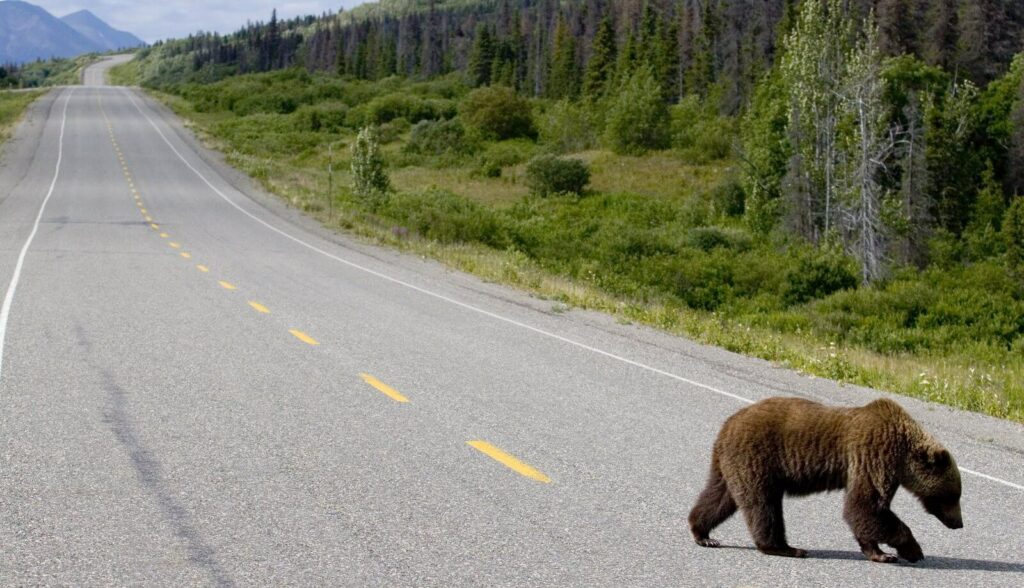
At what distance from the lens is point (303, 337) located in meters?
13.0

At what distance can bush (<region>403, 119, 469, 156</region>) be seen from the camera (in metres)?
78.9

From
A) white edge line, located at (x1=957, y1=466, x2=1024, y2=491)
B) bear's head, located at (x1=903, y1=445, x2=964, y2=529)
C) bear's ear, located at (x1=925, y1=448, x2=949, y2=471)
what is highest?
bear's ear, located at (x1=925, y1=448, x2=949, y2=471)

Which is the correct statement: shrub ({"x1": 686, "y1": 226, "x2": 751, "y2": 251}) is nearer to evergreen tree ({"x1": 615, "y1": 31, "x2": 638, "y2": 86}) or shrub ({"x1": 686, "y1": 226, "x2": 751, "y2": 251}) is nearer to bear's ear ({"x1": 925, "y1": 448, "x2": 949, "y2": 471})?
bear's ear ({"x1": 925, "y1": 448, "x2": 949, "y2": 471})

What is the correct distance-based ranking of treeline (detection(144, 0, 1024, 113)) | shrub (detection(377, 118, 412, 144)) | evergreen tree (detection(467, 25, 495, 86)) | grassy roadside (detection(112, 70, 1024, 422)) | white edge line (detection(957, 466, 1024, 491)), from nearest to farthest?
Answer: 1. white edge line (detection(957, 466, 1024, 491))
2. grassy roadside (detection(112, 70, 1024, 422))
3. treeline (detection(144, 0, 1024, 113))
4. shrub (detection(377, 118, 412, 144))
5. evergreen tree (detection(467, 25, 495, 86))

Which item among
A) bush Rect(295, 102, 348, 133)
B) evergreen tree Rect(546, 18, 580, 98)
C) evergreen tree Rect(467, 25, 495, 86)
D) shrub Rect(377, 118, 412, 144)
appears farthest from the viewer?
→ evergreen tree Rect(467, 25, 495, 86)

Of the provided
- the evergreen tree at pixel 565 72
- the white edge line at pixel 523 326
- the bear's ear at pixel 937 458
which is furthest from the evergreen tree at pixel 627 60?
the bear's ear at pixel 937 458

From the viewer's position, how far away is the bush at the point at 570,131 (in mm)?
82625

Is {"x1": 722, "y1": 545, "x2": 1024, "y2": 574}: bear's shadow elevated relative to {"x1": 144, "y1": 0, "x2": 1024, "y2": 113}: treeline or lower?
lower

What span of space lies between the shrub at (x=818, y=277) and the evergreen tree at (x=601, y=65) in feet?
231

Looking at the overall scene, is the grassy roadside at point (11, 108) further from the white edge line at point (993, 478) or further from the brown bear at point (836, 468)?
the brown bear at point (836, 468)

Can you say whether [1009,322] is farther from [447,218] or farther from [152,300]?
[152,300]

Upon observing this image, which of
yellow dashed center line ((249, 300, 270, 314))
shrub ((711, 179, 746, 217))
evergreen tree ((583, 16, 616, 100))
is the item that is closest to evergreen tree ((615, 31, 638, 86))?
evergreen tree ((583, 16, 616, 100))

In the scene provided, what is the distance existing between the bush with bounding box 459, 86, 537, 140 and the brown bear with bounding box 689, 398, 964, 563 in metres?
80.9

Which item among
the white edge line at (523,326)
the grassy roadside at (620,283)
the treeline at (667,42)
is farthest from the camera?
the treeline at (667,42)
